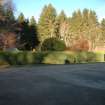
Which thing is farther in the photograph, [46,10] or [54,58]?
[46,10]

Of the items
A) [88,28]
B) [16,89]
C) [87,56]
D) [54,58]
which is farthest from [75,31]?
[16,89]

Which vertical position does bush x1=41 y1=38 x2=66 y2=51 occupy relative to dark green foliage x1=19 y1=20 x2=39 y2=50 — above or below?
below

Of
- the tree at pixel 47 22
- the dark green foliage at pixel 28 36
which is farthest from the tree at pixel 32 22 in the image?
the dark green foliage at pixel 28 36

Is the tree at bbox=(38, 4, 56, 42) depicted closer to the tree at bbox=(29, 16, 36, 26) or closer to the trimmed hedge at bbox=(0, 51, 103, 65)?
the tree at bbox=(29, 16, 36, 26)

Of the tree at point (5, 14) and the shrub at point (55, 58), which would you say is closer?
the shrub at point (55, 58)

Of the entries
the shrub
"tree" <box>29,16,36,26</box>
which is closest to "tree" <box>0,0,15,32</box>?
the shrub

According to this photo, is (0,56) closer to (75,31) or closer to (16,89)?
(16,89)

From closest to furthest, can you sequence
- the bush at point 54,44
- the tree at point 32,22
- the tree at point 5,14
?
the tree at point 5,14
the bush at point 54,44
the tree at point 32,22

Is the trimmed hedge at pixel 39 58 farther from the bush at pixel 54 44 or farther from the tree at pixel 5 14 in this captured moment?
the tree at pixel 5 14

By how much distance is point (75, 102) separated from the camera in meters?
11.2

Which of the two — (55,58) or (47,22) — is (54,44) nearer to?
(55,58)

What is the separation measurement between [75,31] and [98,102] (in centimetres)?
9917

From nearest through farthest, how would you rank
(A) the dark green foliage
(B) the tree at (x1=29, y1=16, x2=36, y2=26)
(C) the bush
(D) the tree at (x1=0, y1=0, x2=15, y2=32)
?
(D) the tree at (x1=0, y1=0, x2=15, y2=32) → (C) the bush → (A) the dark green foliage → (B) the tree at (x1=29, y1=16, x2=36, y2=26)

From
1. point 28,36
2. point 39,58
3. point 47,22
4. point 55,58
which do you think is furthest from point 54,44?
point 47,22
